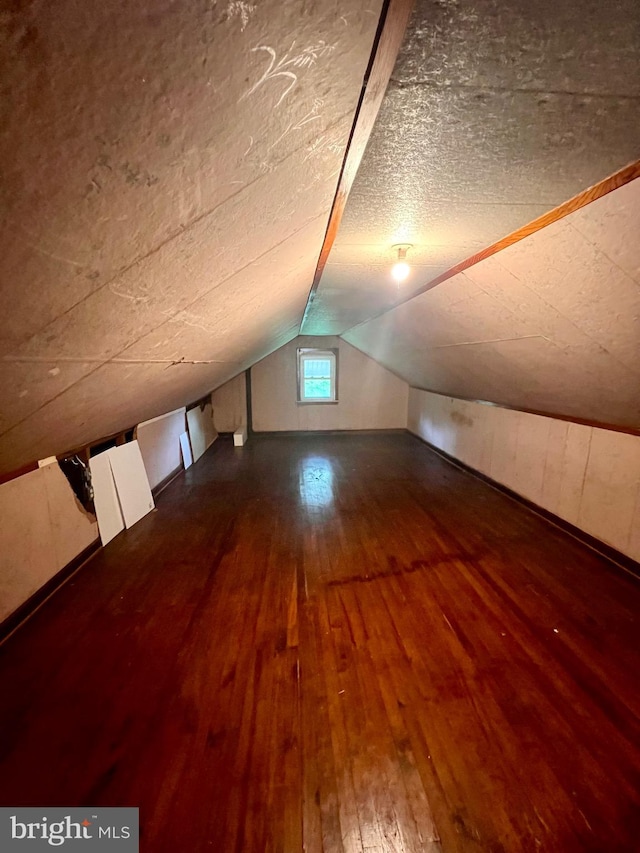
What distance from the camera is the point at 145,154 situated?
24.0 inches

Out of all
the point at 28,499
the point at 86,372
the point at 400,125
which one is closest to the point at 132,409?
the point at 28,499

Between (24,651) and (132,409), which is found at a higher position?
(132,409)

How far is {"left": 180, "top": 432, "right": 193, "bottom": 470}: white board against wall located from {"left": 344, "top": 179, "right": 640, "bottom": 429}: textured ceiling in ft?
9.86

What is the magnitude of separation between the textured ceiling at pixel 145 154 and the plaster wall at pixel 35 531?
0.94 m

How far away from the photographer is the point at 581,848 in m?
1.05

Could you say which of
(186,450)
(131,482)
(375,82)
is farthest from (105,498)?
(375,82)

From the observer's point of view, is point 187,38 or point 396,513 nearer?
point 187,38

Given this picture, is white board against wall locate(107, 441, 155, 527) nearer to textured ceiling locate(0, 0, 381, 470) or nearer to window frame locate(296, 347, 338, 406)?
textured ceiling locate(0, 0, 381, 470)

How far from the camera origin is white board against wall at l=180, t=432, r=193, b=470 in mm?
4703

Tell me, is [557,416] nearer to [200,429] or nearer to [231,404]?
[200,429]

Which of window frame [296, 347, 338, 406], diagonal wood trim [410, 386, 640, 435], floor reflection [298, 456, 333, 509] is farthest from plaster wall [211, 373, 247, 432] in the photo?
diagonal wood trim [410, 386, 640, 435]

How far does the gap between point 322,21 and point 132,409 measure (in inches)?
93.4

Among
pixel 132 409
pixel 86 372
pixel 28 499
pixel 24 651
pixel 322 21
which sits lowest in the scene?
pixel 24 651

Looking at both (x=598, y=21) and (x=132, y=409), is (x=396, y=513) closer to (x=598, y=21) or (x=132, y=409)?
(x=132, y=409)
